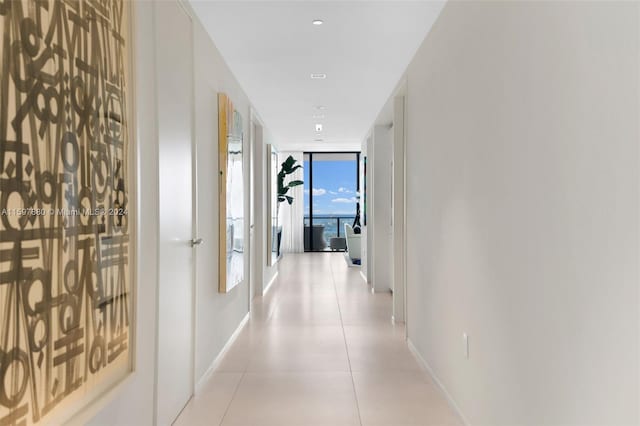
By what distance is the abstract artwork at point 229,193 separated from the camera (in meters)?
3.69

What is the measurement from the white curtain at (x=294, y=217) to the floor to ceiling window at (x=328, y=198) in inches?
12.4

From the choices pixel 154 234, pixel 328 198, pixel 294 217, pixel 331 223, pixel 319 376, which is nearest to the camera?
pixel 154 234

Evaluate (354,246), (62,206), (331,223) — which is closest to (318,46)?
(62,206)

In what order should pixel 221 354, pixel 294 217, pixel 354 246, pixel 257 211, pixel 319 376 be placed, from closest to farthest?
pixel 319 376 < pixel 221 354 < pixel 257 211 < pixel 354 246 < pixel 294 217

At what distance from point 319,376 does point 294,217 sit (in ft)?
28.3

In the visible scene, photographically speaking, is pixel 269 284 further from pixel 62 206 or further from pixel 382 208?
pixel 62 206

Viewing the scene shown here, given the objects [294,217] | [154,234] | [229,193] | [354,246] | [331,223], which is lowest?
[354,246]

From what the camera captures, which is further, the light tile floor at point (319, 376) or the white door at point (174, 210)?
the light tile floor at point (319, 376)

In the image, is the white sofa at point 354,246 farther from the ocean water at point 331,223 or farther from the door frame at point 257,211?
the door frame at point 257,211

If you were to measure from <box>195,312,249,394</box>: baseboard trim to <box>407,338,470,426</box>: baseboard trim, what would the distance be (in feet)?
5.04

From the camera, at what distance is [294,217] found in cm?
1181

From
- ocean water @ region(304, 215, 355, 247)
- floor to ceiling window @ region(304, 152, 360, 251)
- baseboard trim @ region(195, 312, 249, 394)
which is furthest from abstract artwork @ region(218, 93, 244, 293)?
ocean water @ region(304, 215, 355, 247)

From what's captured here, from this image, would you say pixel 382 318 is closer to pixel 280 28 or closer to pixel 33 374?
pixel 280 28

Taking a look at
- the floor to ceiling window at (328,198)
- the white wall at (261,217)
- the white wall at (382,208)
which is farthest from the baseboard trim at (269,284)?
the floor to ceiling window at (328,198)
